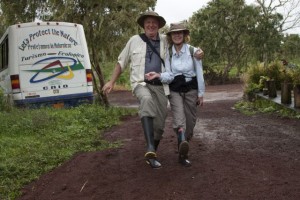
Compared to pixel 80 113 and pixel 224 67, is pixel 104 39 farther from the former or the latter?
pixel 224 67

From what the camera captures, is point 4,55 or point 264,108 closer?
point 264,108

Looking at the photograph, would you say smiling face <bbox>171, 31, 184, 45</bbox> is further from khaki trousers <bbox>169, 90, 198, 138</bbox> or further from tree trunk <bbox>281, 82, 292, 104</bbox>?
tree trunk <bbox>281, 82, 292, 104</bbox>

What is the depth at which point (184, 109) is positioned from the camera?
18.4 ft

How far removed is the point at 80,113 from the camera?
1044 centimetres

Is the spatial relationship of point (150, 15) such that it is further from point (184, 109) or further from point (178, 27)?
point (184, 109)

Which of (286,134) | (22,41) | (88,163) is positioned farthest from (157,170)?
(22,41)

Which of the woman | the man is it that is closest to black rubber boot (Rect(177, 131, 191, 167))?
the woman

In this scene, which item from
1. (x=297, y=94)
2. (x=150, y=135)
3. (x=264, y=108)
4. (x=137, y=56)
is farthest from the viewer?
(x=264, y=108)

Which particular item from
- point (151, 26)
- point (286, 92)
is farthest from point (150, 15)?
point (286, 92)

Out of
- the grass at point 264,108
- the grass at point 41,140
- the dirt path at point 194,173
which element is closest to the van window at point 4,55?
the grass at point 41,140

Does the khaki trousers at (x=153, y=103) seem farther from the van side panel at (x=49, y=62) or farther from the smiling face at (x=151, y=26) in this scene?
the van side panel at (x=49, y=62)

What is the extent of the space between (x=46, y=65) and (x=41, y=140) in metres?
4.42

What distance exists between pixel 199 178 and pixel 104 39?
10.2m

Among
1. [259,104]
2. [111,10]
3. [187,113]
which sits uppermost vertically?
[111,10]
